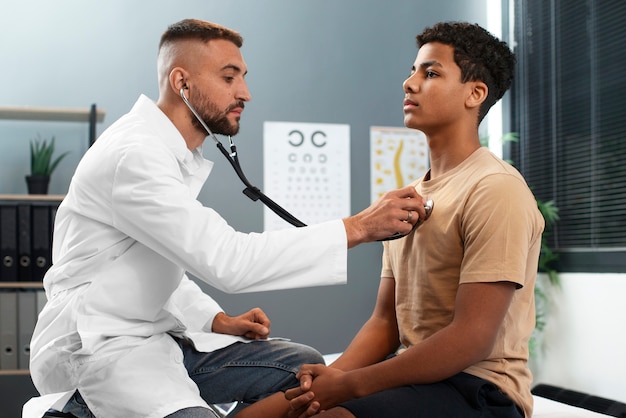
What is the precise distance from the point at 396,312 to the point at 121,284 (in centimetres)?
60

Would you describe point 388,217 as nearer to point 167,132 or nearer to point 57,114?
point 167,132

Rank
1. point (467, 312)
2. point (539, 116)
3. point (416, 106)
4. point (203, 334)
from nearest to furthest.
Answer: point (467, 312)
point (416, 106)
point (203, 334)
point (539, 116)

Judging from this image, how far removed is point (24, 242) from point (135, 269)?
5.94 ft

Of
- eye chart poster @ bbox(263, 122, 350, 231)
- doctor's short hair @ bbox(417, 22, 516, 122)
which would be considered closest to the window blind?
eye chart poster @ bbox(263, 122, 350, 231)

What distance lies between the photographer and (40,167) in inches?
132

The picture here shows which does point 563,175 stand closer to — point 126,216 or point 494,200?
point 494,200

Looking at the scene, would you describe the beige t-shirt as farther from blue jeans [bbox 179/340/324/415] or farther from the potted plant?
the potted plant

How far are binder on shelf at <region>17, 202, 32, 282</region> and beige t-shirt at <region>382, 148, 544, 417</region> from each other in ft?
6.67

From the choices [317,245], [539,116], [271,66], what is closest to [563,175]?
[539,116]

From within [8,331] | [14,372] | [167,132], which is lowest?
[14,372]

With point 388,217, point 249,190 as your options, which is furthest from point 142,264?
point 388,217

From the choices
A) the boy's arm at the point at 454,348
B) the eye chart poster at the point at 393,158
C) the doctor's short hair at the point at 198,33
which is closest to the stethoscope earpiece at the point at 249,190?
the doctor's short hair at the point at 198,33

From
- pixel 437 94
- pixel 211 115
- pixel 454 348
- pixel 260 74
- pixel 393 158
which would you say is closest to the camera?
pixel 454 348

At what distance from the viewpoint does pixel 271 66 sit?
12.7 feet
